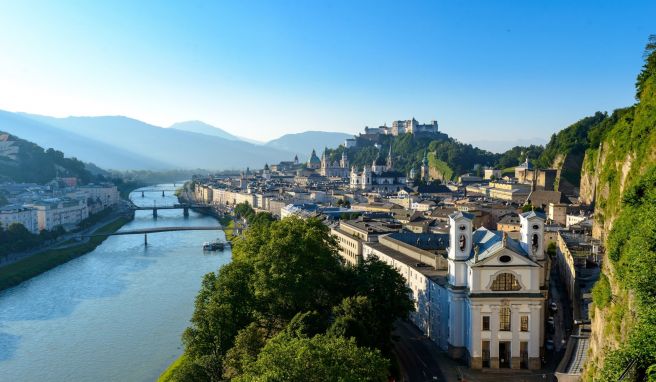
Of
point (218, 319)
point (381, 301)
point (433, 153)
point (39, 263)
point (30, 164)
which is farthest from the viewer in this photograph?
point (433, 153)

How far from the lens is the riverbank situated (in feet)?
107

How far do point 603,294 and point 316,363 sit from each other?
269 inches

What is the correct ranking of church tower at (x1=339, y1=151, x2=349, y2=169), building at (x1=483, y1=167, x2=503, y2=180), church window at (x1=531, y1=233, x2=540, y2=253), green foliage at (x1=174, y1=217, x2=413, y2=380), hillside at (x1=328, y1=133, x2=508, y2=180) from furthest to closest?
church tower at (x1=339, y1=151, x2=349, y2=169) → hillside at (x1=328, y1=133, x2=508, y2=180) → building at (x1=483, y1=167, x2=503, y2=180) → church window at (x1=531, y1=233, x2=540, y2=253) → green foliage at (x1=174, y1=217, x2=413, y2=380)

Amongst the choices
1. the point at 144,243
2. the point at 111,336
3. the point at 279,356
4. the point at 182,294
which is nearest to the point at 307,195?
the point at 144,243

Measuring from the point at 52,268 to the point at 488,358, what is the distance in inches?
1164

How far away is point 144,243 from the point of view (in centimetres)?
4769

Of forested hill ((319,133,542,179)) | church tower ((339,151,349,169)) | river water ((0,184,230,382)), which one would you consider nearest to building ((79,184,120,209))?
river water ((0,184,230,382))

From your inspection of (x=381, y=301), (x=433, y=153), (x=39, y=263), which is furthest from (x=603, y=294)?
(x=433, y=153)

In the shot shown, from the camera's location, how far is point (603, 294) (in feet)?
43.5

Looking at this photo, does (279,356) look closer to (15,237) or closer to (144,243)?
(15,237)

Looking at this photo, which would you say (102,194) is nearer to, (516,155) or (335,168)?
(335,168)

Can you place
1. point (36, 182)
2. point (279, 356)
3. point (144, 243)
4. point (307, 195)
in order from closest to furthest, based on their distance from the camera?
1. point (279, 356)
2. point (144, 243)
3. point (307, 195)
4. point (36, 182)

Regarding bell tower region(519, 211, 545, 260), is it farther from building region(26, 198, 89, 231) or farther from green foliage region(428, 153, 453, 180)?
green foliage region(428, 153, 453, 180)

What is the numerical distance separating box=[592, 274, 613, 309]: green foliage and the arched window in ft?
9.09
